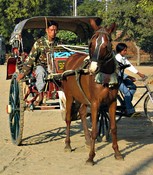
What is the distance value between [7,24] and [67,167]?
4764 cm

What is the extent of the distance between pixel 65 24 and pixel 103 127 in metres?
2.64

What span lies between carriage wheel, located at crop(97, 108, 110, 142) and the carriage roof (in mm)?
2057

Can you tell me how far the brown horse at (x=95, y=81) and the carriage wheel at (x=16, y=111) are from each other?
34.3 inches

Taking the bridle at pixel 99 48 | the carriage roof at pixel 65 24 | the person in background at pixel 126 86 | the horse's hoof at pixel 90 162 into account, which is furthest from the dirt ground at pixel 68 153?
the carriage roof at pixel 65 24

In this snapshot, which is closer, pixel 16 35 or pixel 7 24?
pixel 16 35

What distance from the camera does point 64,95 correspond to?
838cm

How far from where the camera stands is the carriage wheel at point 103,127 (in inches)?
339

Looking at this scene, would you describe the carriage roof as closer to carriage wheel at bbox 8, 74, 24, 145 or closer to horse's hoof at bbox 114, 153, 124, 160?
carriage wheel at bbox 8, 74, 24, 145

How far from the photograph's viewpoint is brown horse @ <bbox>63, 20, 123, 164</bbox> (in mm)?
6270

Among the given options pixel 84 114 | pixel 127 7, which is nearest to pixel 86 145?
pixel 84 114

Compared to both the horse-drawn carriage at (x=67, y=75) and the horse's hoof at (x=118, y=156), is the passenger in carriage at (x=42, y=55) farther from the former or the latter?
the horse's hoof at (x=118, y=156)

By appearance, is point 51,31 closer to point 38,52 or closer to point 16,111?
point 38,52

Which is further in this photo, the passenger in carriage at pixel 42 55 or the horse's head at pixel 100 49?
the passenger in carriage at pixel 42 55

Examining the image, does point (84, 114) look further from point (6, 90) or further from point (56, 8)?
point (56, 8)
